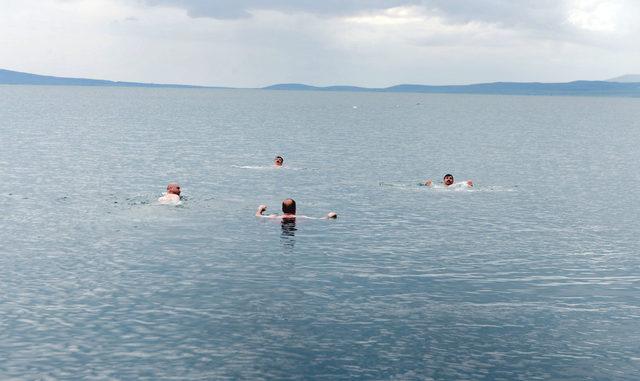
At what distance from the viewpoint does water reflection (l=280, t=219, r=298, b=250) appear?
43750 millimetres

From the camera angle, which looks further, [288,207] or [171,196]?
[171,196]

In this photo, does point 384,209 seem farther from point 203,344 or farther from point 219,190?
point 203,344

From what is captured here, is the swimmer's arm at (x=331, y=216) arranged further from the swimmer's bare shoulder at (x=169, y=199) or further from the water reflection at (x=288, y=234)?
the swimmer's bare shoulder at (x=169, y=199)

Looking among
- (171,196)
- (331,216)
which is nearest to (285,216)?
(331,216)

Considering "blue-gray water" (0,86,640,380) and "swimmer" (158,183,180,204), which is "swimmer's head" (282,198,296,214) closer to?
"blue-gray water" (0,86,640,380)

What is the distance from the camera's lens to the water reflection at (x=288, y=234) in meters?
43.8

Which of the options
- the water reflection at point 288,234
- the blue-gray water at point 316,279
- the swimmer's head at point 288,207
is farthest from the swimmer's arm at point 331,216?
the water reflection at point 288,234

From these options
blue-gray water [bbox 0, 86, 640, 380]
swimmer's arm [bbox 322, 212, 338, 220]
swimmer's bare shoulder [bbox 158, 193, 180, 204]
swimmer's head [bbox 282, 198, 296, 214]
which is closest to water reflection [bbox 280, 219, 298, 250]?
blue-gray water [bbox 0, 86, 640, 380]

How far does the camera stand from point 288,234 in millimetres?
46688

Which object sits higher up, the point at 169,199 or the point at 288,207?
the point at 288,207

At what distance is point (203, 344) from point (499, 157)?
8845 cm

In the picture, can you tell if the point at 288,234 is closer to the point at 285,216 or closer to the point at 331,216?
the point at 285,216

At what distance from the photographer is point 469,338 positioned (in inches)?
1097

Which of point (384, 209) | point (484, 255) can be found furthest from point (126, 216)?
point (484, 255)
